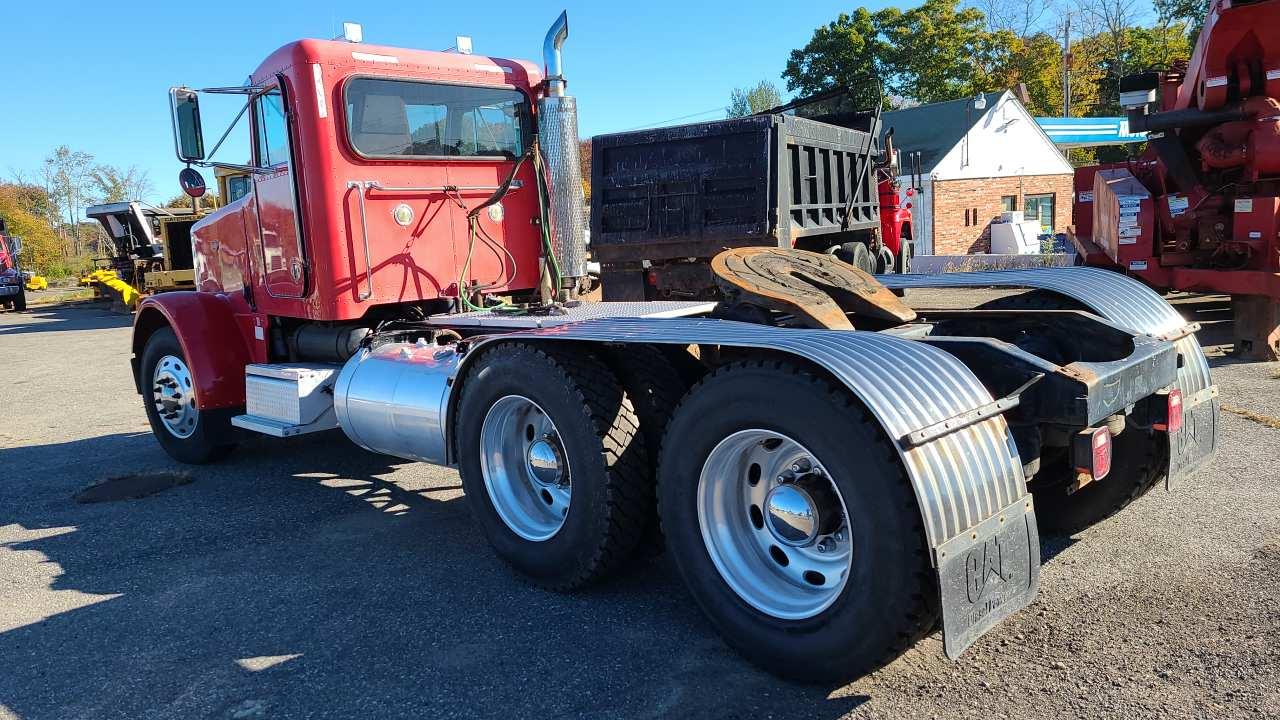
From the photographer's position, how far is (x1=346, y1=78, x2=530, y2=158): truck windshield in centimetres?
569

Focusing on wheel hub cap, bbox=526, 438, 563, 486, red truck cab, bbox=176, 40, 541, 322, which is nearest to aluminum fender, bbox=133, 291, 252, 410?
red truck cab, bbox=176, 40, 541, 322

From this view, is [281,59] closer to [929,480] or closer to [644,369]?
[644,369]

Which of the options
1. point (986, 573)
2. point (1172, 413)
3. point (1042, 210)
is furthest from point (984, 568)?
point (1042, 210)

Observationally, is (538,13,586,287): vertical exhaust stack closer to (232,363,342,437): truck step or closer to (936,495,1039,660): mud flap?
(232,363,342,437): truck step

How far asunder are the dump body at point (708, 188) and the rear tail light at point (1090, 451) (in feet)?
15.2

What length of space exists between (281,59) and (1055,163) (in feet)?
105

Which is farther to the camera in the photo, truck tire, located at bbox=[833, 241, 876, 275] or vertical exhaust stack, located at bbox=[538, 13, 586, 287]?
truck tire, located at bbox=[833, 241, 876, 275]

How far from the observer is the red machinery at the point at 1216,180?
8.38 m

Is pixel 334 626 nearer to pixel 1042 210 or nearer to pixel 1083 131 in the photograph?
pixel 1042 210

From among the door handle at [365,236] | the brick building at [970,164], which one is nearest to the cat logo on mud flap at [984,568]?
the door handle at [365,236]

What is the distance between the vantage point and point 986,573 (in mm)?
2617

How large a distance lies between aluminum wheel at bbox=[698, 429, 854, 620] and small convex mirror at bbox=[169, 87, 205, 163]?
14.9 ft

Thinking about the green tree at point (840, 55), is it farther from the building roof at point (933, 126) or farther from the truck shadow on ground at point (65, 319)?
the truck shadow on ground at point (65, 319)

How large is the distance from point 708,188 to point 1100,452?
5.11 m
